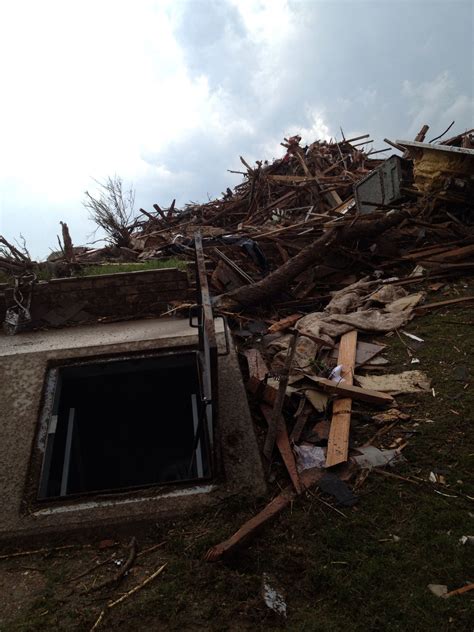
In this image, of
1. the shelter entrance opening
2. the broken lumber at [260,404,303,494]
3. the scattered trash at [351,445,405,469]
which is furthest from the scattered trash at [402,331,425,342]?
the shelter entrance opening

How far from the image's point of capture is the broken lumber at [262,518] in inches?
100.0

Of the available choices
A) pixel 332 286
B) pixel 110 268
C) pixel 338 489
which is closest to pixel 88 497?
pixel 338 489

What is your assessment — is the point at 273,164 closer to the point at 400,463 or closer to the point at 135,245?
the point at 135,245

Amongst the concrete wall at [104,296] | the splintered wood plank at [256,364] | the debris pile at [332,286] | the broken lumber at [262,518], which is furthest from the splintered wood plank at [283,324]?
the broken lumber at [262,518]

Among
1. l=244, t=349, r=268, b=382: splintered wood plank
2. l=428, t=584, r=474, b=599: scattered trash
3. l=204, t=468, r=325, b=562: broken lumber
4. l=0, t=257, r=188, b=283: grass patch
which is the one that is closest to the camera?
l=428, t=584, r=474, b=599: scattered trash

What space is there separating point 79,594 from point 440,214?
305 inches

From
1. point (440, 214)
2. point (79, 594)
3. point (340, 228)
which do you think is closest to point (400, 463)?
point (79, 594)

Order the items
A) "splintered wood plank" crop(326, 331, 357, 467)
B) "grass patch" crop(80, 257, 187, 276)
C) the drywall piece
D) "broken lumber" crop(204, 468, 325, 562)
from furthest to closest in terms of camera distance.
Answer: "grass patch" crop(80, 257, 187, 276) → the drywall piece → "splintered wood plank" crop(326, 331, 357, 467) → "broken lumber" crop(204, 468, 325, 562)

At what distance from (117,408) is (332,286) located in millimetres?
3911

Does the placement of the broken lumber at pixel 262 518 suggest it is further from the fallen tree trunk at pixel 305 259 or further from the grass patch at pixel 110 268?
the grass patch at pixel 110 268

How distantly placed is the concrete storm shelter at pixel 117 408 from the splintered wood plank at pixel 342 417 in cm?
61

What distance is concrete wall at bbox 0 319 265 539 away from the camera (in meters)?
2.98

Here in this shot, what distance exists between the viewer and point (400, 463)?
3.01 m

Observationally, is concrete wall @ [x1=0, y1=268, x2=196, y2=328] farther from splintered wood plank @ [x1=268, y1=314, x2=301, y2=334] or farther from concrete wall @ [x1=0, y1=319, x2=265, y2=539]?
splintered wood plank @ [x1=268, y1=314, x2=301, y2=334]
